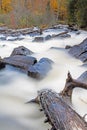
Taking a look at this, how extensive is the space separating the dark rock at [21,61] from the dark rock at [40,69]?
284 millimetres

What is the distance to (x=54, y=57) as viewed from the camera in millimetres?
12305

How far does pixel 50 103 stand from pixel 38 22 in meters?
25.4

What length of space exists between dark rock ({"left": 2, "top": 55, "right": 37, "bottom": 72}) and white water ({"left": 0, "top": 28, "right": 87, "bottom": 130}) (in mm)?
188

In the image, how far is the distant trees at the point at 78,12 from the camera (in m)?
19.7

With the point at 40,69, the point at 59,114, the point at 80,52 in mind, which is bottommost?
the point at 80,52

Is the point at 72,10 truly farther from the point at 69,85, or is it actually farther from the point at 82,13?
the point at 69,85

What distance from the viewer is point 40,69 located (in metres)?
9.71

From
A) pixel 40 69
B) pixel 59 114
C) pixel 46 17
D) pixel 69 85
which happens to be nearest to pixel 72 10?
pixel 46 17

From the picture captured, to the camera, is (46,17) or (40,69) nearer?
(40,69)

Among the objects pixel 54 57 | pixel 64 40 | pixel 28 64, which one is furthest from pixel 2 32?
pixel 28 64

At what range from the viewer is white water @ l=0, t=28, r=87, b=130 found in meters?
6.50

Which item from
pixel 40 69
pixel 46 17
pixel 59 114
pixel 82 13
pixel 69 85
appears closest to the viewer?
pixel 59 114

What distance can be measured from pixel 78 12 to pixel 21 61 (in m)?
10.8

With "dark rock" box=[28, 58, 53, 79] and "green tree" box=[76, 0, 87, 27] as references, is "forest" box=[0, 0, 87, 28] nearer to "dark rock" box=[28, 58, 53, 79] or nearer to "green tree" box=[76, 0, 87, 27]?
"green tree" box=[76, 0, 87, 27]
